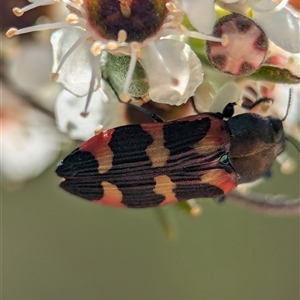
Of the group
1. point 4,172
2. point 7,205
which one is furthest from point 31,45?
point 7,205

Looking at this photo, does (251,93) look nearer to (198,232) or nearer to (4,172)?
(4,172)

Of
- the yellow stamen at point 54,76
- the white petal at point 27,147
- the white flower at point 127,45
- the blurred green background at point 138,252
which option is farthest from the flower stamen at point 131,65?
the blurred green background at point 138,252

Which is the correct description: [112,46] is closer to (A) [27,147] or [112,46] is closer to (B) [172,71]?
(B) [172,71]

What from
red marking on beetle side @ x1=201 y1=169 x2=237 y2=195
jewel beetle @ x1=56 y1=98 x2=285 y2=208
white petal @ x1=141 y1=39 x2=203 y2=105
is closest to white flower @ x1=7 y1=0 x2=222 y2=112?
white petal @ x1=141 y1=39 x2=203 y2=105

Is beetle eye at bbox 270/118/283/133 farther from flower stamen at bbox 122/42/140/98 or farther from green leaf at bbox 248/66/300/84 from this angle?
flower stamen at bbox 122/42/140/98

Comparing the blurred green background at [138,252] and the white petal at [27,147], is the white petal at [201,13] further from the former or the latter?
the blurred green background at [138,252]

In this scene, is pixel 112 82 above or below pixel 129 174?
above
